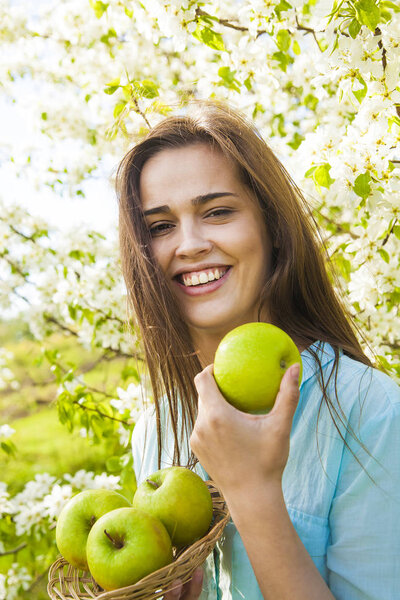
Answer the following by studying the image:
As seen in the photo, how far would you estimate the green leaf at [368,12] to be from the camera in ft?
5.28

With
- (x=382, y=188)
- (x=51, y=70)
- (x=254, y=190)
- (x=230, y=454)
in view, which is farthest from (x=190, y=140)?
(x=51, y=70)

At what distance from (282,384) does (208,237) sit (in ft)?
2.36

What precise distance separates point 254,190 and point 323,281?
414 mm

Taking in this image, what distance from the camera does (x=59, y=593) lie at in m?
1.24

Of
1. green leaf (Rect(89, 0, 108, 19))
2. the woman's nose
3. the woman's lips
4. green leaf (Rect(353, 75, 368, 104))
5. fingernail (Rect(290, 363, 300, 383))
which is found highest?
green leaf (Rect(89, 0, 108, 19))

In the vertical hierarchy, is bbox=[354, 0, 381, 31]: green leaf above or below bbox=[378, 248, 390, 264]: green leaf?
above

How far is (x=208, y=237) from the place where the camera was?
1.82 metres

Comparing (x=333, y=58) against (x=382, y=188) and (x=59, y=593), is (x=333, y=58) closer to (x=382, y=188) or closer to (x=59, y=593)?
(x=382, y=188)

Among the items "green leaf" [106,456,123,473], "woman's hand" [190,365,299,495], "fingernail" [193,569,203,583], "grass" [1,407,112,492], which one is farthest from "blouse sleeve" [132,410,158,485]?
"grass" [1,407,112,492]

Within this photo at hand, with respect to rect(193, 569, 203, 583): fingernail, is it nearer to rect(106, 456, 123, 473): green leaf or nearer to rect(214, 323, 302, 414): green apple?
rect(214, 323, 302, 414): green apple

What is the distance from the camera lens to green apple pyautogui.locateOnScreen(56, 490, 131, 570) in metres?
1.37

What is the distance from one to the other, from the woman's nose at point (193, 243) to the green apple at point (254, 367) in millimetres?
495

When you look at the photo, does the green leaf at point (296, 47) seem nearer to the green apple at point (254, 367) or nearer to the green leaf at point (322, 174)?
the green leaf at point (322, 174)

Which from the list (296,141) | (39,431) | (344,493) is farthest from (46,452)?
(344,493)
